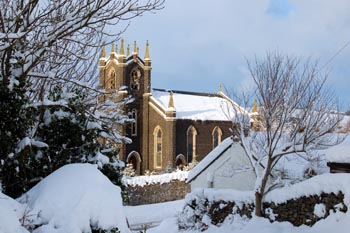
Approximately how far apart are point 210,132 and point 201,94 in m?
5.61

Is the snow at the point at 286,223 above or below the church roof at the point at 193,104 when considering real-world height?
below

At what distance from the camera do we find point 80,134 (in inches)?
301

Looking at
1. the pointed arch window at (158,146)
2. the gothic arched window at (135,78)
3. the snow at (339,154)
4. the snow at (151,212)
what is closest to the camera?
the snow at (339,154)

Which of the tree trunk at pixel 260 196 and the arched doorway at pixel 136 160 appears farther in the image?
the arched doorway at pixel 136 160

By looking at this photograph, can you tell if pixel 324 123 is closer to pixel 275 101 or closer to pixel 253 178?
pixel 275 101

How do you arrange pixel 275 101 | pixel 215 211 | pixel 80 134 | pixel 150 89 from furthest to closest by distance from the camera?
pixel 150 89, pixel 215 211, pixel 275 101, pixel 80 134

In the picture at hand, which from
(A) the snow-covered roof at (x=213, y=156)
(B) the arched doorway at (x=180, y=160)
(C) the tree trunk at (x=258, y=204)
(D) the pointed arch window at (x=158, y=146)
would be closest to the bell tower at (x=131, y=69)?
(D) the pointed arch window at (x=158, y=146)

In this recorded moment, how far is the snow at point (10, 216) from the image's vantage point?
14.9 feet

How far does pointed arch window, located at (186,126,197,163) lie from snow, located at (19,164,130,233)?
3575 cm

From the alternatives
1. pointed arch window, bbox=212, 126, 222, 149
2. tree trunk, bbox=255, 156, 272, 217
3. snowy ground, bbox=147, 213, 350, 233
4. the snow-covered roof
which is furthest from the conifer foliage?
pointed arch window, bbox=212, 126, 222, 149

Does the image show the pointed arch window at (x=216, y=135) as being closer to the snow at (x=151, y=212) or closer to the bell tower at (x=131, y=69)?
the bell tower at (x=131, y=69)

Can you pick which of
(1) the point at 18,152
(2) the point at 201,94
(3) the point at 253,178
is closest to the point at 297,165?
(3) the point at 253,178

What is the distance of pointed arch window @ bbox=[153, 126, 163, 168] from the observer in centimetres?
4091

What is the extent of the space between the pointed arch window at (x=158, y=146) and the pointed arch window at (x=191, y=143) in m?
2.75
